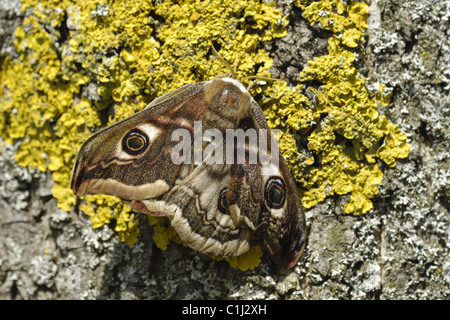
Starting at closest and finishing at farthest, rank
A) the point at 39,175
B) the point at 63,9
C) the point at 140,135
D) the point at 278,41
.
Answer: the point at 140,135
the point at 278,41
the point at 63,9
the point at 39,175

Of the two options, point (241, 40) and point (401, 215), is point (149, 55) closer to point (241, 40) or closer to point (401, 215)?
point (241, 40)

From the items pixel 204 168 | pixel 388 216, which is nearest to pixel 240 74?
pixel 204 168

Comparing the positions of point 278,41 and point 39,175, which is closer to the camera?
point 278,41

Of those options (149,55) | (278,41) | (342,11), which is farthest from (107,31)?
(342,11)

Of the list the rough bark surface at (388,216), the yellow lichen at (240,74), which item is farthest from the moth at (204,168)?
the rough bark surface at (388,216)

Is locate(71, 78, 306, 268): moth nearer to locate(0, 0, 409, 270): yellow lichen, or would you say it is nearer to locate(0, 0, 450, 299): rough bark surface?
locate(0, 0, 409, 270): yellow lichen

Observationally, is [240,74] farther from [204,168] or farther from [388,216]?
[388,216]

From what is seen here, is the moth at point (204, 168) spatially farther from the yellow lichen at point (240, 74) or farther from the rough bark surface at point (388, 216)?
the rough bark surface at point (388, 216)

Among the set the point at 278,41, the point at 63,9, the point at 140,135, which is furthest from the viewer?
the point at 63,9
